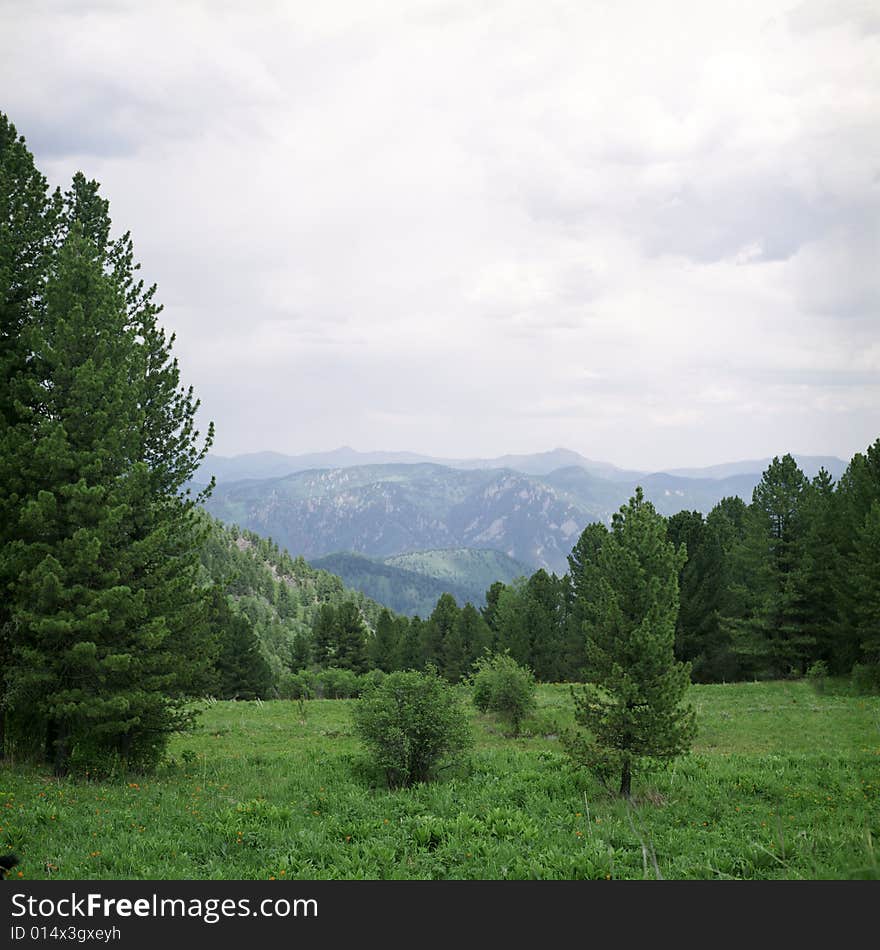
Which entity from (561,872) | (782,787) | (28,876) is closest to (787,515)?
(782,787)

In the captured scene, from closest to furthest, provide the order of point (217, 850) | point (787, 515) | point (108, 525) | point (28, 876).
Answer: point (28, 876), point (217, 850), point (108, 525), point (787, 515)

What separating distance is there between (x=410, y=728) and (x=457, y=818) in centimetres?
447

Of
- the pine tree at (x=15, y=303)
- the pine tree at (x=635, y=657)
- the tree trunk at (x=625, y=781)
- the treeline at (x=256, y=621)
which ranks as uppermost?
the pine tree at (x=15, y=303)

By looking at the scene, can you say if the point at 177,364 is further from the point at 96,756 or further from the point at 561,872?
the point at 561,872

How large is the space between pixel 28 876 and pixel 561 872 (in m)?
8.67

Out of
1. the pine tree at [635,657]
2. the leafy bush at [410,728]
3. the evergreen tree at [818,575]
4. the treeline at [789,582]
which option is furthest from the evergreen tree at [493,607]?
the pine tree at [635,657]

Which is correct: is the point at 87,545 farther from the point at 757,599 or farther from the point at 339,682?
the point at 757,599

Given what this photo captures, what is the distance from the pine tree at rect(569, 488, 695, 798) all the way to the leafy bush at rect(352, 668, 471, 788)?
359cm

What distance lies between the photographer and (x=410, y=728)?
687 inches

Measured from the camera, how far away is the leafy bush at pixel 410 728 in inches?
682

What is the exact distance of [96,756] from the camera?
1731 centimetres

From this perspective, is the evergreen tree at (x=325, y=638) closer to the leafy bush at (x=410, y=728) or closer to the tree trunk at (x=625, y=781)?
the leafy bush at (x=410, y=728)

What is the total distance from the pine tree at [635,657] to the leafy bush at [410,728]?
142 inches
